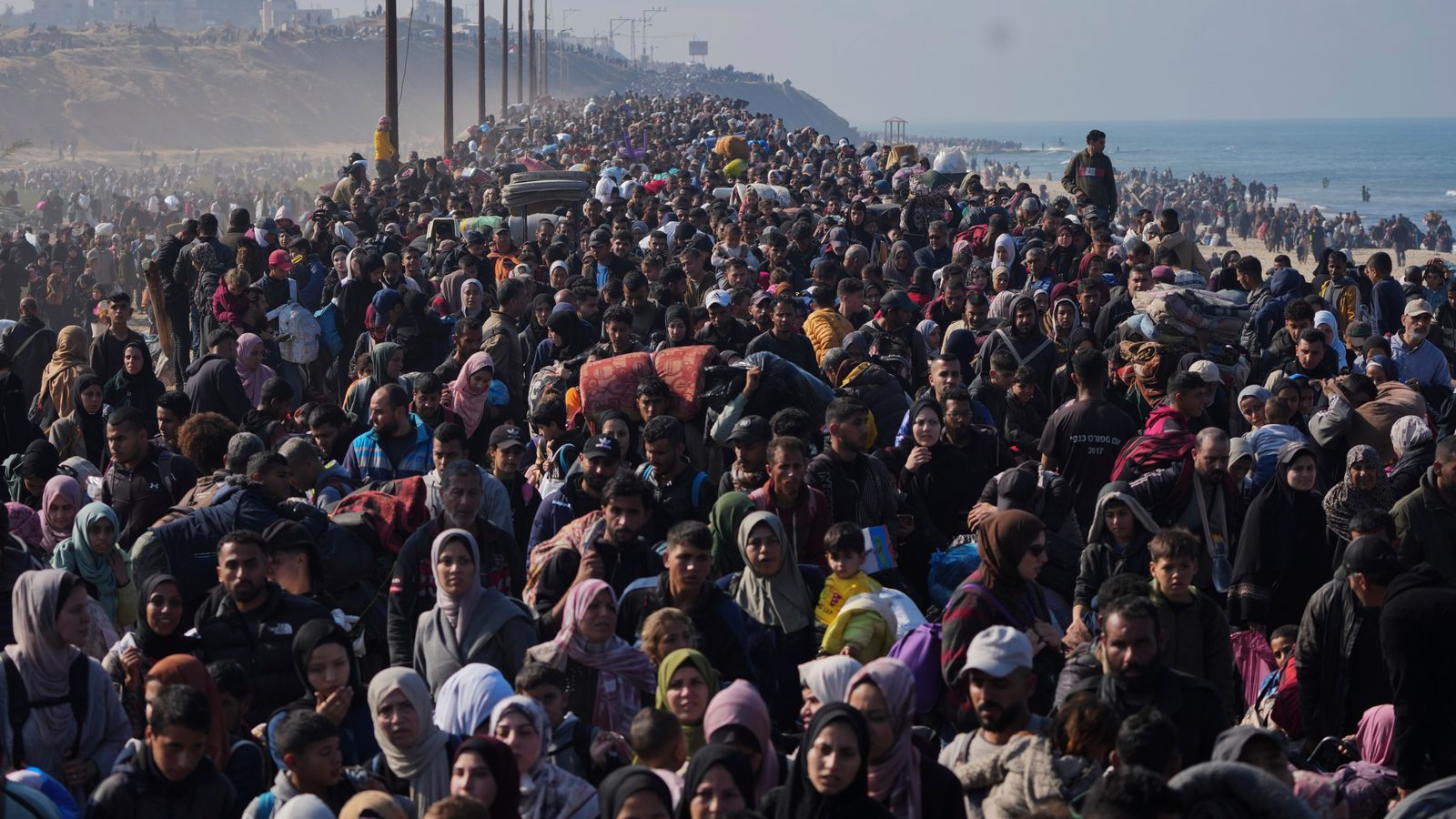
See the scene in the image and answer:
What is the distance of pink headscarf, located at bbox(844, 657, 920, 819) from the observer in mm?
4629

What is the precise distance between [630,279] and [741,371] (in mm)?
2836

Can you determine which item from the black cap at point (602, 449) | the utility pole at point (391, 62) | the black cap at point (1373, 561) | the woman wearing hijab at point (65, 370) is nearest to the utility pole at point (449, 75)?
the utility pole at point (391, 62)

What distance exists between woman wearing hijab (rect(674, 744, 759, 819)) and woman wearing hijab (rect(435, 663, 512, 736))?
832mm

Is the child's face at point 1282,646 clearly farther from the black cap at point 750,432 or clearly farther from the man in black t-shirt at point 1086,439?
the black cap at point 750,432

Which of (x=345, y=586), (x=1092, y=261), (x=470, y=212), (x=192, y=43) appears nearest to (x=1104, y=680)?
(x=345, y=586)

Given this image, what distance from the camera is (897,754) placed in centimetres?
470

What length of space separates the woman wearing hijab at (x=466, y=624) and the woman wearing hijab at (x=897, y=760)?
1.51m

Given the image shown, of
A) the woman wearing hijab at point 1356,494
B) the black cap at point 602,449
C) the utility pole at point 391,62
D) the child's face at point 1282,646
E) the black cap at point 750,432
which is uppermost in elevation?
the utility pole at point 391,62

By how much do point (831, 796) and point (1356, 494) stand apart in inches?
153

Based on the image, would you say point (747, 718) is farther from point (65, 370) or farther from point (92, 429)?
point (65, 370)

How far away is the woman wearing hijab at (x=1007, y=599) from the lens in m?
5.72

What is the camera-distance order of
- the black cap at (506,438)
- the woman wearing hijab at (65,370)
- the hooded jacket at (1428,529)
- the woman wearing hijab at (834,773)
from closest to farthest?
the woman wearing hijab at (834,773), the hooded jacket at (1428,529), the black cap at (506,438), the woman wearing hijab at (65,370)

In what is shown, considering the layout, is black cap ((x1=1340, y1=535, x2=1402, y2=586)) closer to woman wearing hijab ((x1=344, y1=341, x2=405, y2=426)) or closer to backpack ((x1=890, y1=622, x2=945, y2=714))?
backpack ((x1=890, y1=622, x2=945, y2=714))

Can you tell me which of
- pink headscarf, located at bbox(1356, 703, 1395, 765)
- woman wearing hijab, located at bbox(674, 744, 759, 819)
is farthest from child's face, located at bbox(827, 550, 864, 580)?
woman wearing hijab, located at bbox(674, 744, 759, 819)
